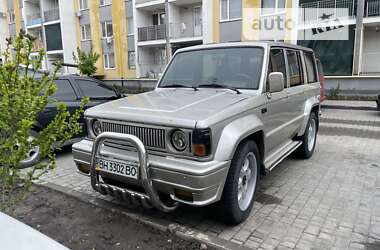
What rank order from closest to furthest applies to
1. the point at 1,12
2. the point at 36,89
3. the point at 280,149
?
the point at 36,89 → the point at 280,149 → the point at 1,12

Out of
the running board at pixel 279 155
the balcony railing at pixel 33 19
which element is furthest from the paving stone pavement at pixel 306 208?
the balcony railing at pixel 33 19

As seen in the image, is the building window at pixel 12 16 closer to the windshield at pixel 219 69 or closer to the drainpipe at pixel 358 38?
the drainpipe at pixel 358 38

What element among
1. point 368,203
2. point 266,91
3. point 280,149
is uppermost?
point 266,91

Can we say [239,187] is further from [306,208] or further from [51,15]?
[51,15]

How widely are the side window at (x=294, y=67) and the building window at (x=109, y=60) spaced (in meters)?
24.0

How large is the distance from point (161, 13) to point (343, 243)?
24.9 m

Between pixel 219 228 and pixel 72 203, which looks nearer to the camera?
pixel 219 228

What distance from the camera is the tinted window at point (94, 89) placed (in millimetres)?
6715

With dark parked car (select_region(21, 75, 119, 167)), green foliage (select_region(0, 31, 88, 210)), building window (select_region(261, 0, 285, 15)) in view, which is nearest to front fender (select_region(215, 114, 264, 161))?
green foliage (select_region(0, 31, 88, 210))

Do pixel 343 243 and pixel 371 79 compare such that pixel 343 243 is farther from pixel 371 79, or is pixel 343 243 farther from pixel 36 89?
pixel 371 79

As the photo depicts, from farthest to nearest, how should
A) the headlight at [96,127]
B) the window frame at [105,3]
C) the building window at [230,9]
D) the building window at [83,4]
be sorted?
the building window at [83,4] → the window frame at [105,3] → the building window at [230,9] → the headlight at [96,127]

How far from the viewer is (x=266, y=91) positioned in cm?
383

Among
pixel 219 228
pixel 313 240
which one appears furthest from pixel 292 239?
pixel 219 228

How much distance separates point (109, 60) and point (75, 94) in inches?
874
